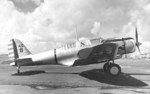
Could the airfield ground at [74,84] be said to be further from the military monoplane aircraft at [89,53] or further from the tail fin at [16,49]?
the tail fin at [16,49]

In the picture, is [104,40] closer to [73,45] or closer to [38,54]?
[73,45]

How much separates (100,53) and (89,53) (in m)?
0.87

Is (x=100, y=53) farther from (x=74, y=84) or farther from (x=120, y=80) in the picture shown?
(x=74, y=84)

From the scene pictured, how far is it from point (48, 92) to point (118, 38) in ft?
24.5

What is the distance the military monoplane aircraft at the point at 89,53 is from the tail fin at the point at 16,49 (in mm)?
1021

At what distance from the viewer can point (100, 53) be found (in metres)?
12.6

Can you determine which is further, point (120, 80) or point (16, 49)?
point (16, 49)

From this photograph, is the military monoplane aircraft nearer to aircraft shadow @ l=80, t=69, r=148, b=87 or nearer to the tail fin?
aircraft shadow @ l=80, t=69, r=148, b=87

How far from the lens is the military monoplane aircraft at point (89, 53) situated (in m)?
12.2

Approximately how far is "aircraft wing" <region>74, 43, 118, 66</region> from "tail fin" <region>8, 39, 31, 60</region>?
5309mm

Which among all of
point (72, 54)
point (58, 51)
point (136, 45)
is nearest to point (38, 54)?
point (58, 51)

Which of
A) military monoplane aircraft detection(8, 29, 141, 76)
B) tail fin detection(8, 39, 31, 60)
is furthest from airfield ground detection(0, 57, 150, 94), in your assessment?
tail fin detection(8, 39, 31, 60)

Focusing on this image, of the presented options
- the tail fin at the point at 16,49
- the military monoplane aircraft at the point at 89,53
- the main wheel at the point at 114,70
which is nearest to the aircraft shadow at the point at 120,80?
the main wheel at the point at 114,70

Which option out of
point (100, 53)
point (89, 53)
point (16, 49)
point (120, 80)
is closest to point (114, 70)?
point (120, 80)
